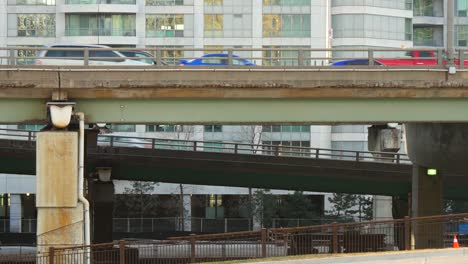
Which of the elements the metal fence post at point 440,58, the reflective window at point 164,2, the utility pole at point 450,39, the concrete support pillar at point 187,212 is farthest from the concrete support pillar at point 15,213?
the metal fence post at point 440,58

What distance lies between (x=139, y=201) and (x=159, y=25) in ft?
46.5

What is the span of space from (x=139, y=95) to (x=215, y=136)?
55.2 m

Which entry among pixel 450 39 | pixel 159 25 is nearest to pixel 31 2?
pixel 159 25

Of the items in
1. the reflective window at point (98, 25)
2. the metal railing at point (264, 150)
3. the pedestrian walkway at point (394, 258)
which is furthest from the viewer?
the reflective window at point (98, 25)

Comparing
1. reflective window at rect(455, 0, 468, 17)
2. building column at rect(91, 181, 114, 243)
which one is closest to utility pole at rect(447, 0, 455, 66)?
building column at rect(91, 181, 114, 243)

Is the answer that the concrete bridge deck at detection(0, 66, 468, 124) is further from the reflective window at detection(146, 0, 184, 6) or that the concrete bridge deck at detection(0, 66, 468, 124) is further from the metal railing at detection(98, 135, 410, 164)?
the reflective window at detection(146, 0, 184, 6)

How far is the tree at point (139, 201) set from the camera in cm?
8544

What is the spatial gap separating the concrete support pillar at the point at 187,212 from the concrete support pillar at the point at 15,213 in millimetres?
12328

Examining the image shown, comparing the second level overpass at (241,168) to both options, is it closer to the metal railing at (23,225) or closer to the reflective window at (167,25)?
the metal railing at (23,225)

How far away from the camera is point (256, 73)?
34531 mm

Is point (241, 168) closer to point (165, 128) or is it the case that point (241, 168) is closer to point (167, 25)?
point (165, 128)

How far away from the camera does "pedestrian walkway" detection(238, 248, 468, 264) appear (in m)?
29.8

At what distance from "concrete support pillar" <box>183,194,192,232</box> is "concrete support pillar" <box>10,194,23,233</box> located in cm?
1233

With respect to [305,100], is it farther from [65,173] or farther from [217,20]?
[217,20]
